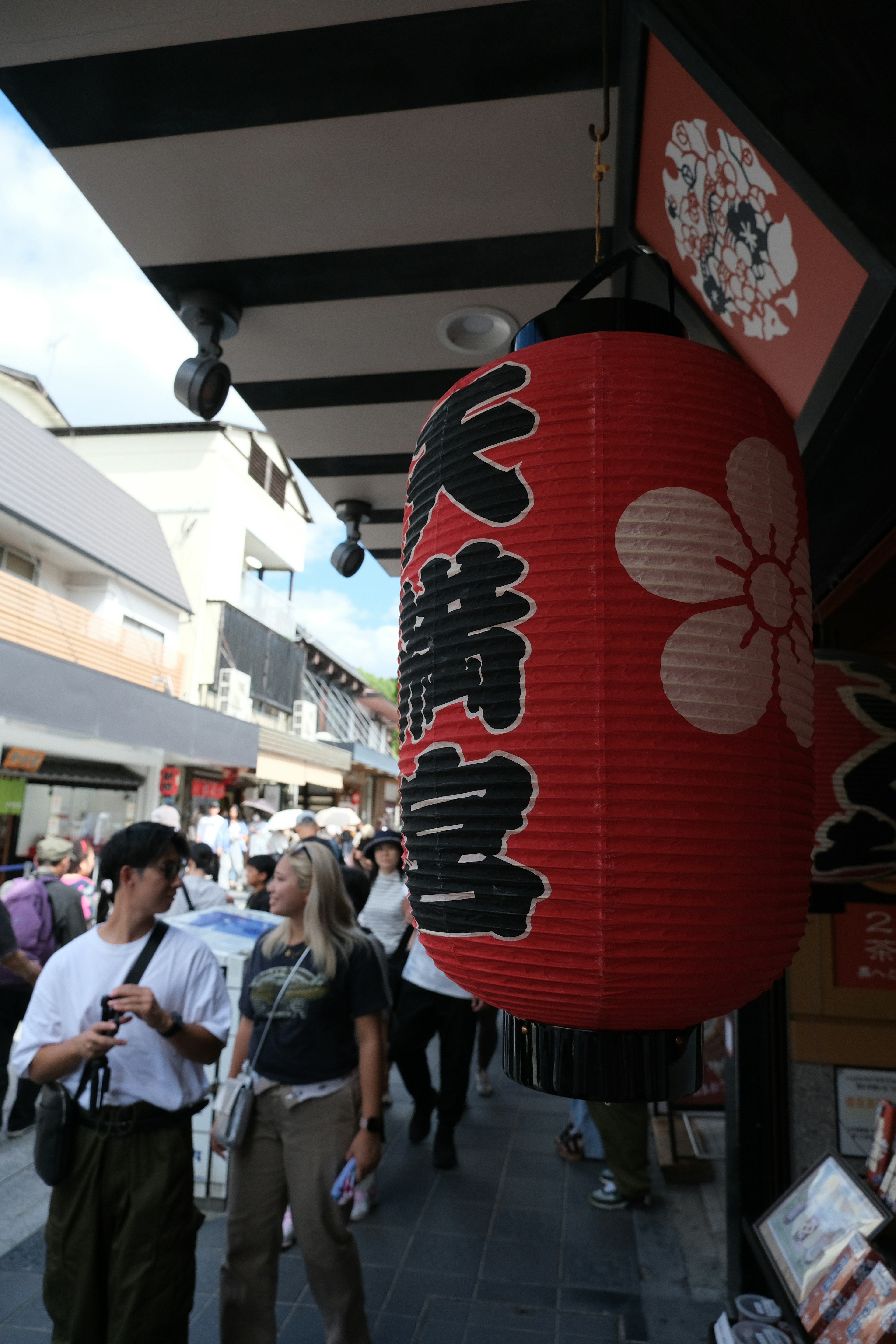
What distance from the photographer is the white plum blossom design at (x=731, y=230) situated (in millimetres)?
1571

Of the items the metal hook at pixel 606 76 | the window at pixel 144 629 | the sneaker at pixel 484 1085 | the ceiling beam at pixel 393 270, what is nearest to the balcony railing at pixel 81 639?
the window at pixel 144 629

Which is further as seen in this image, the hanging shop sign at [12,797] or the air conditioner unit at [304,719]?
the air conditioner unit at [304,719]

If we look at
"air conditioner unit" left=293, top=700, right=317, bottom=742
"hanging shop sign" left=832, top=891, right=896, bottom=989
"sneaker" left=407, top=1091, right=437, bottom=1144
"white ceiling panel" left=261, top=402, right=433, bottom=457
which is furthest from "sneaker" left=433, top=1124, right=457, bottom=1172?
"air conditioner unit" left=293, top=700, right=317, bottom=742

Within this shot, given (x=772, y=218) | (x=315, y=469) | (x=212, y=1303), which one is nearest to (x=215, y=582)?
(x=315, y=469)

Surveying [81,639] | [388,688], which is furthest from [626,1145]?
[388,688]

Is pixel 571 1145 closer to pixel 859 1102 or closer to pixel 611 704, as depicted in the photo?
pixel 859 1102

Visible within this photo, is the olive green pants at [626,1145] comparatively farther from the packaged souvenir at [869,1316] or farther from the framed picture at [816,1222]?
the packaged souvenir at [869,1316]

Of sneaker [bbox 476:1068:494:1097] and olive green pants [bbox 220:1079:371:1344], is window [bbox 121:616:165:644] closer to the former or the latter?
sneaker [bbox 476:1068:494:1097]

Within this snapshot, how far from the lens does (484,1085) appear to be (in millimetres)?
6629

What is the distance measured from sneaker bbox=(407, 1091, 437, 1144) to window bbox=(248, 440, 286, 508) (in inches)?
782

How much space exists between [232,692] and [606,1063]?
20077mm

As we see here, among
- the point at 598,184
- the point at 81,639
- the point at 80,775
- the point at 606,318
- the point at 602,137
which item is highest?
the point at 81,639

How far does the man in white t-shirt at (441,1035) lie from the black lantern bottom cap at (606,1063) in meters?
4.15

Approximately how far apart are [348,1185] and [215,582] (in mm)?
19111
